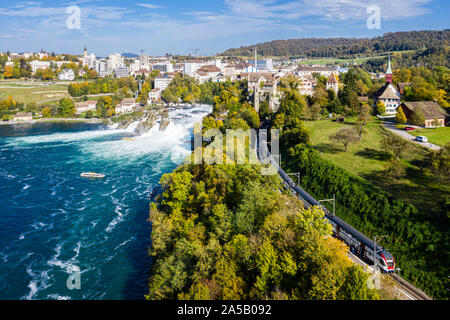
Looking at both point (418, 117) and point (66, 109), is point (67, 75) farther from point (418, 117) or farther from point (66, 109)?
point (418, 117)

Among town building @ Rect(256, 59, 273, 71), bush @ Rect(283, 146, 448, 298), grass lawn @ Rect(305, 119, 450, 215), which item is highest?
town building @ Rect(256, 59, 273, 71)

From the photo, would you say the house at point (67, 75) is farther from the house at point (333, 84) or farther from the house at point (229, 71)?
the house at point (333, 84)

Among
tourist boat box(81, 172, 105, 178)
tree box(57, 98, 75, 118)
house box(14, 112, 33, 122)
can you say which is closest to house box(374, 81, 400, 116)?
tourist boat box(81, 172, 105, 178)

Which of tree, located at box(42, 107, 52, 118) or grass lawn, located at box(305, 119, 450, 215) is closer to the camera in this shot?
grass lawn, located at box(305, 119, 450, 215)

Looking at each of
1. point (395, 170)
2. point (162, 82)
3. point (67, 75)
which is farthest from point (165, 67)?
point (395, 170)

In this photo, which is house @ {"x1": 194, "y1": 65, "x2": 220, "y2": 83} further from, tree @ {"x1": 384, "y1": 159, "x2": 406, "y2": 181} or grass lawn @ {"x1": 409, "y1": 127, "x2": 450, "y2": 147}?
tree @ {"x1": 384, "y1": 159, "x2": 406, "y2": 181}

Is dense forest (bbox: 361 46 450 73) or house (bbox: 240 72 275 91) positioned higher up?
dense forest (bbox: 361 46 450 73)

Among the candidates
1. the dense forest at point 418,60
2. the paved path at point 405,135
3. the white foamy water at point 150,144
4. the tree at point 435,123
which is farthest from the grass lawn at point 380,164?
the dense forest at point 418,60

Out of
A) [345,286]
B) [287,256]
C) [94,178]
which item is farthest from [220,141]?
[345,286]
